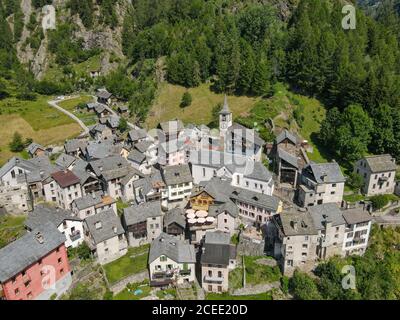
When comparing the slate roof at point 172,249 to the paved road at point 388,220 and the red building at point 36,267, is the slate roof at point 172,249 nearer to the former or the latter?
the red building at point 36,267

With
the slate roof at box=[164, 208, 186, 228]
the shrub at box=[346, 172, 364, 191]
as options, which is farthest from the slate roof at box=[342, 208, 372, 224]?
the slate roof at box=[164, 208, 186, 228]

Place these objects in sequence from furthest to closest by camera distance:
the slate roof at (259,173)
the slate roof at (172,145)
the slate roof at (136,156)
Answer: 1. the slate roof at (136,156)
2. the slate roof at (172,145)
3. the slate roof at (259,173)

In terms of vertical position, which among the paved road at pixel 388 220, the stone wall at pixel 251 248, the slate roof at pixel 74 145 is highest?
the slate roof at pixel 74 145

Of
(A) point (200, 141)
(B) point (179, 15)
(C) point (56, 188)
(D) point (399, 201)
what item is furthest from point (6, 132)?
(D) point (399, 201)

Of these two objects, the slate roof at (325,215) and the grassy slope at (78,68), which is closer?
the slate roof at (325,215)

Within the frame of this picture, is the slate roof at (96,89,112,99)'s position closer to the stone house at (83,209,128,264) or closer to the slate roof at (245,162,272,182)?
the stone house at (83,209,128,264)

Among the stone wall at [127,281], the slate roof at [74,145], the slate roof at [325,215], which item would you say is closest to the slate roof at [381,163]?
the slate roof at [325,215]
